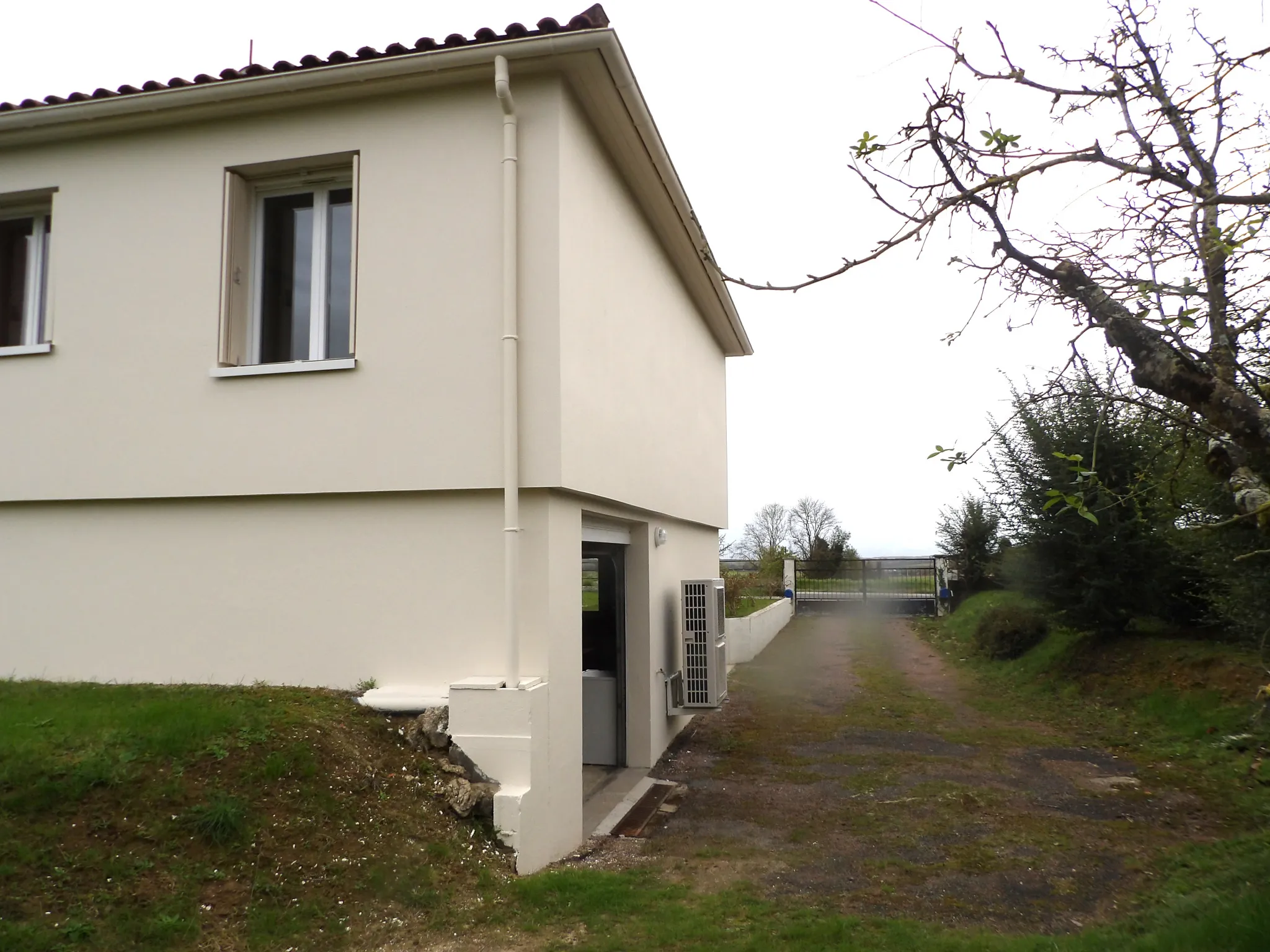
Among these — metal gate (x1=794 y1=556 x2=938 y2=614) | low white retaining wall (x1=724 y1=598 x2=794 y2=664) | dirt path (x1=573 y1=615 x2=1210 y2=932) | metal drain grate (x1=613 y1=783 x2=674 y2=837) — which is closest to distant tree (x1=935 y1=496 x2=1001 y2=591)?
metal gate (x1=794 y1=556 x2=938 y2=614)

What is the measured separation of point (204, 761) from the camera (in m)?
4.99

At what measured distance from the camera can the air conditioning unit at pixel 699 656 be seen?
10.5 metres

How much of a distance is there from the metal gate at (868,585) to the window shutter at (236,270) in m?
25.7

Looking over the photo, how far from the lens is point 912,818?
7.38 meters

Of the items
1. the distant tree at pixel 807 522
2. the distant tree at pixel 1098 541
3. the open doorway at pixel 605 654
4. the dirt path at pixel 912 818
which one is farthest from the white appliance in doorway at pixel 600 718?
the distant tree at pixel 807 522

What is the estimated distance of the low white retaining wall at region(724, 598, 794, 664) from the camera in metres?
18.4

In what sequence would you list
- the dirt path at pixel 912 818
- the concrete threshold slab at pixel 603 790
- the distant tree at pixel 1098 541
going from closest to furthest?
the dirt path at pixel 912 818
the concrete threshold slab at pixel 603 790
the distant tree at pixel 1098 541

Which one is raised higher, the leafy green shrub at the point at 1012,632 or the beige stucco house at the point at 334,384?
the beige stucco house at the point at 334,384

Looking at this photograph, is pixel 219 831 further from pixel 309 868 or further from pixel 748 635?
pixel 748 635

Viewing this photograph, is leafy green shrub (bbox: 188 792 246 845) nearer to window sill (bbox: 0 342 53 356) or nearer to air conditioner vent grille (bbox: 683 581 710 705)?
window sill (bbox: 0 342 53 356)

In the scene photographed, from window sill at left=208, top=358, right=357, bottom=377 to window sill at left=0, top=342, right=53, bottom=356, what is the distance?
5.14 feet

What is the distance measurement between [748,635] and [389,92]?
14.4m

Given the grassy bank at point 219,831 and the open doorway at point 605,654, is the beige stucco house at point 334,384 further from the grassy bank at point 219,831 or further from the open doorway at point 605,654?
the open doorway at point 605,654

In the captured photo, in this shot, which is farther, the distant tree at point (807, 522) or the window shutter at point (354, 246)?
the distant tree at point (807, 522)
